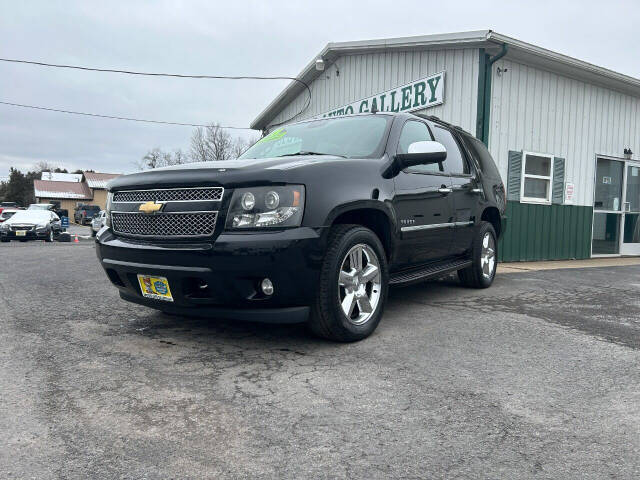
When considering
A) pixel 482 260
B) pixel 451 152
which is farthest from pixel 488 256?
pixel 451 152

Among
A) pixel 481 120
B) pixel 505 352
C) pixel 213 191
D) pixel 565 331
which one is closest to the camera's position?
pixel 213 191

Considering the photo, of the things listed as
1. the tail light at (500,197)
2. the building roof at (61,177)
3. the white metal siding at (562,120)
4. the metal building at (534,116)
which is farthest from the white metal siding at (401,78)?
the building roof at (61,177)

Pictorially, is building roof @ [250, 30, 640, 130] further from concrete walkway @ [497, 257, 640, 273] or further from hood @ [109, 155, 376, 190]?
hood @ [109, 155, 376, 190]

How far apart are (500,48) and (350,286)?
664cm

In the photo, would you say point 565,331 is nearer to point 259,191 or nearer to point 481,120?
point 259,191

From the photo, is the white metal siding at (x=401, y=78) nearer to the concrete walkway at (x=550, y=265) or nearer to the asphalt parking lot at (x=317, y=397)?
the concrete walkway at (x=550, y=265)

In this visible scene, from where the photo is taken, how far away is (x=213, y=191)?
10.5ft

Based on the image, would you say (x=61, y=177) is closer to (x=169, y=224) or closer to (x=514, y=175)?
(x=514, y=175)

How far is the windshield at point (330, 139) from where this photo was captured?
4152 mm

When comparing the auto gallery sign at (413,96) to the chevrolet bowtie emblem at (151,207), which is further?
the auto gallery sign at (413,96)

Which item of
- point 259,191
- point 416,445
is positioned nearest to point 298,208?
point 259,191

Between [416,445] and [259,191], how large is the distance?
1.72 m

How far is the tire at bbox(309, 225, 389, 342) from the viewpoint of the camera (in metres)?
3.26

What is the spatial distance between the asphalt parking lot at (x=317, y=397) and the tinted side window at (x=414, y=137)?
1308mm
